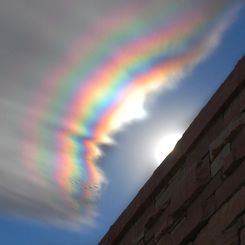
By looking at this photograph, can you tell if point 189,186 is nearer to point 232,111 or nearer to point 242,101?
point 232,111

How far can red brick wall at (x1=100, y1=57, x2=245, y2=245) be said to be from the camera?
12.3 feet

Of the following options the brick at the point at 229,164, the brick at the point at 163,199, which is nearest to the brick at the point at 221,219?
the brick at the point at 229,164

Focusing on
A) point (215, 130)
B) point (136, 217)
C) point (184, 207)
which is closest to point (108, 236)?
point (136, 217)

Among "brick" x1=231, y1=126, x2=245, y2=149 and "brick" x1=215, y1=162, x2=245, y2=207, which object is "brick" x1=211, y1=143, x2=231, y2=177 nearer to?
"brick" x1=231, y1=126, x2=245, y2=149

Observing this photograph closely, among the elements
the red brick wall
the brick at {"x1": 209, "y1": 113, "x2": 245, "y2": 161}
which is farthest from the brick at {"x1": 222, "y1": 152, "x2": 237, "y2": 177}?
the brick at {"x1": 209, "y1": 113, "x2": 245, "y2": 161}

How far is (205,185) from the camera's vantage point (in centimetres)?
421

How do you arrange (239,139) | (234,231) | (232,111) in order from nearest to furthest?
1. (234,231)
2. (239,139)
3. (232,111)

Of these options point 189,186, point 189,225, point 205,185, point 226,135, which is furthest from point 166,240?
point 226,135

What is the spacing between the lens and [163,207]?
487 cm

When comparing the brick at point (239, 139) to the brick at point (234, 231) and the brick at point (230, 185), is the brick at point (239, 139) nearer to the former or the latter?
the brick at point (230, 185)

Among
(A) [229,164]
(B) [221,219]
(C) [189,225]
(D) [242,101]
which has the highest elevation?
(D) [242,101]

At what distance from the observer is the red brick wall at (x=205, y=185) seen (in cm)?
374

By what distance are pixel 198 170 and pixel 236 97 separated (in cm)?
74

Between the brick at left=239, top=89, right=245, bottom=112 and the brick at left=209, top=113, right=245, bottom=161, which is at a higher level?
the brick at left=239, top=89, right=245, bottom=112
